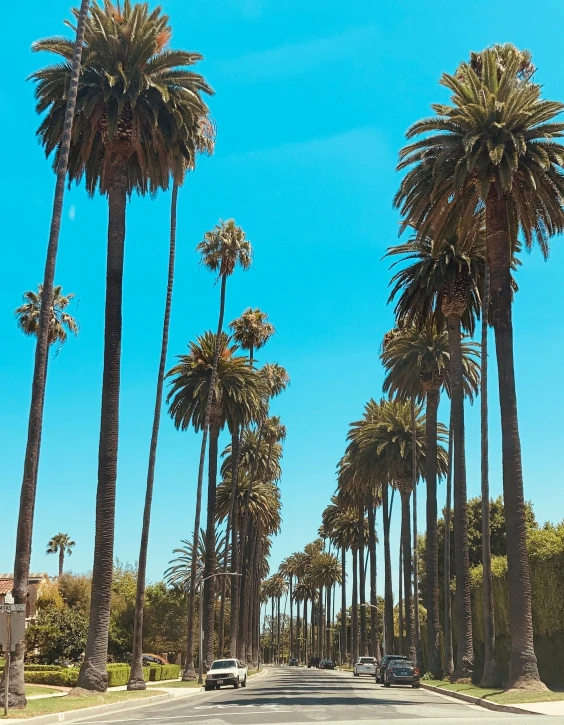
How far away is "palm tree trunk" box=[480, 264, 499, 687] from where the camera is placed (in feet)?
108

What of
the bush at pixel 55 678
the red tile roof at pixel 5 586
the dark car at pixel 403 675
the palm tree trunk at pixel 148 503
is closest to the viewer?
the palm tree trunk at pixel 148 503

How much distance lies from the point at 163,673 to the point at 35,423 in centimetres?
3413

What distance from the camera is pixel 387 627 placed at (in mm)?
76312

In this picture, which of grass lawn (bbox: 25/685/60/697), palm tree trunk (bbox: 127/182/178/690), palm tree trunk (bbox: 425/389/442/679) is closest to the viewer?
grass lawn (bbox: 25/685/60/697)

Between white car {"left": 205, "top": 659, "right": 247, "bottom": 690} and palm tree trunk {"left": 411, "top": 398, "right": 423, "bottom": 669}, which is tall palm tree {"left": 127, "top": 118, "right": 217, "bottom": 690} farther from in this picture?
palm tree trunk {"left": 411, "top": 398, "right": 423, "bottom": 669}

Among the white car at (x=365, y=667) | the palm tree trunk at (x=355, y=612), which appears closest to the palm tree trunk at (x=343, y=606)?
the palm tree trunk at (x=355, y=612)

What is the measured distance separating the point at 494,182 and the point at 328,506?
83.3 m

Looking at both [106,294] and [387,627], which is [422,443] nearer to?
[387,627]

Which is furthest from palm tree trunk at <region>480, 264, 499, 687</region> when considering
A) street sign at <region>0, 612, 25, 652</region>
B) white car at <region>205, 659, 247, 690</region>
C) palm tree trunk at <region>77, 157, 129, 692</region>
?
street sign at <region>0, 612, 25, 652</region>

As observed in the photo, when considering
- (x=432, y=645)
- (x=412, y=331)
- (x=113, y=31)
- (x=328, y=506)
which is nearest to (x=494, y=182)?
(x=113, y=31)

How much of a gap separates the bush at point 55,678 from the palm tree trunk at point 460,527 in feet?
60.2

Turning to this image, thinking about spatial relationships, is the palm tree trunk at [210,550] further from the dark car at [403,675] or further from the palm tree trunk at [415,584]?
the dark car at [403,675]

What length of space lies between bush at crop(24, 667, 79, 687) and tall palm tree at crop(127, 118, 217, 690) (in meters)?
3.89

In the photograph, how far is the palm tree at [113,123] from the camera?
30156mm
